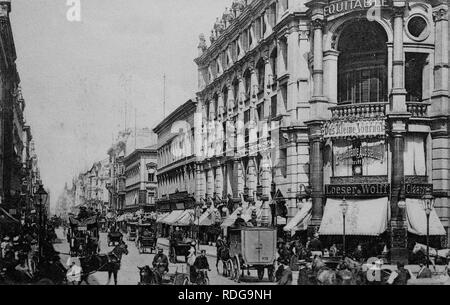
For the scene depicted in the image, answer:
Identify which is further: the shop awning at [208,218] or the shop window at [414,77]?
the shop awning at [208,218]

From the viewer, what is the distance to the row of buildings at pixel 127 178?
295 feet

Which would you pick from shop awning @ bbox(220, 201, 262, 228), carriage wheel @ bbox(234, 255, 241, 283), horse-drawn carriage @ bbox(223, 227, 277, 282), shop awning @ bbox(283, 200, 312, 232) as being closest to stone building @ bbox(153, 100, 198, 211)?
shop awning @ bbox(220, 201, 262, 228)

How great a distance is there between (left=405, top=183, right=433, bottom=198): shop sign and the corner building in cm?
5

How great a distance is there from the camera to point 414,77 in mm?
35750

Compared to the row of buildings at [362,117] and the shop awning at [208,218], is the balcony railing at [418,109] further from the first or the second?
the shop awning at [208,218]

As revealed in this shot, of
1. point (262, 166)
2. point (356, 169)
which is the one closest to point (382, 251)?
point (356, 169)

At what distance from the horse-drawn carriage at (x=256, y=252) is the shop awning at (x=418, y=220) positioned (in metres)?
9.88

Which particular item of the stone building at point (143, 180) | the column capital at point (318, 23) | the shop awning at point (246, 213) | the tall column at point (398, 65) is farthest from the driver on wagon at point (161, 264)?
the stone building at point (143, 180)

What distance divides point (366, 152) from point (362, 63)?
17.1 ft

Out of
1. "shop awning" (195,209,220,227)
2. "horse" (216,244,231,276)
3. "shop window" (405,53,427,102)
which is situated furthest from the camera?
"shop awning" (195,209,220,227)

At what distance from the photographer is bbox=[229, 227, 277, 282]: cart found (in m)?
26.2

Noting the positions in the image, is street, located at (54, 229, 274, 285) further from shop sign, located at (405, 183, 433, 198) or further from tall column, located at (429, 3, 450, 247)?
tall column, located at (429, 3, 450, 247)

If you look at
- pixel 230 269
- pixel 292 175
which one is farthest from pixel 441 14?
pixel 230 269
